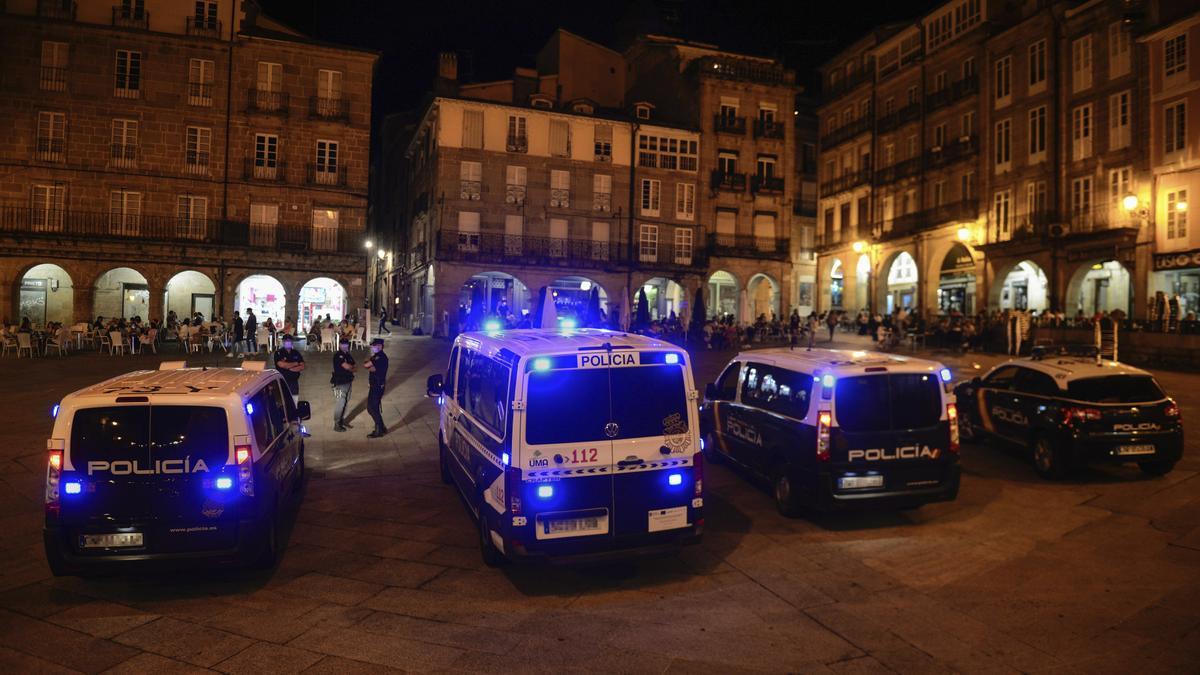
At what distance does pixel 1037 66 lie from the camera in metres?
32.8

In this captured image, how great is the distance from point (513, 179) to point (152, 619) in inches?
1393

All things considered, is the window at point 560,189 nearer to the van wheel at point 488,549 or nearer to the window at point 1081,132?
the window at point 1081,132

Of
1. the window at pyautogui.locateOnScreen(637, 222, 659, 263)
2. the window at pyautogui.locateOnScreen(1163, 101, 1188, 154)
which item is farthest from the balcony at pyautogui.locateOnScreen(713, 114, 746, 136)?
the window at pyautogui.locateOnScreen(1163, 101, 1188, 154)

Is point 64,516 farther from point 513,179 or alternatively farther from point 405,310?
point 405,310

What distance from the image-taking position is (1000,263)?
112ft

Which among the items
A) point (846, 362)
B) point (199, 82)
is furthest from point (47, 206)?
point (846, 362)

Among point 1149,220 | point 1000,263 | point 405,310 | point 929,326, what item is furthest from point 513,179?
point 1149,220

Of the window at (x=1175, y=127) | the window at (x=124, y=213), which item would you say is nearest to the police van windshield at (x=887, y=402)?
the window at (x=1175, y=127)

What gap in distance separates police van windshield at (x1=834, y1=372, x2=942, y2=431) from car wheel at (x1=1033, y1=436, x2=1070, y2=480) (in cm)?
311

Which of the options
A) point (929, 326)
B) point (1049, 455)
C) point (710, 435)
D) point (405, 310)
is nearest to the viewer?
point (1049, 455)

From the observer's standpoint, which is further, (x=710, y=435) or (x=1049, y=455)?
(x=710, y=435)

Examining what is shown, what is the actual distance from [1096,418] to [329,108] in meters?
34.4

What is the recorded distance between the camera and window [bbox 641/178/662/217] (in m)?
42.1

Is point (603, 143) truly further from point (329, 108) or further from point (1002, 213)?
point (1002, 213)
